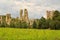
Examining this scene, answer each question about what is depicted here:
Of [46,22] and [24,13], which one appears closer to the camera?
[46,22]

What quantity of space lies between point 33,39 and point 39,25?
50.0 meters

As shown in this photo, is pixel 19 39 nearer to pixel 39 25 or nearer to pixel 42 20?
pixel 39 25

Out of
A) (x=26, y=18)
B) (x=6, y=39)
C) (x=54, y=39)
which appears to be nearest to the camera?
(x=6, y=39)

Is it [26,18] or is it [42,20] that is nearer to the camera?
[42,20]

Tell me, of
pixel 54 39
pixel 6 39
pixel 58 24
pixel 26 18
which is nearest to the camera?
pixel 6 39

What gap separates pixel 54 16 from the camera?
89500 mm

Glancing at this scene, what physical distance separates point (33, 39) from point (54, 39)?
2555mm

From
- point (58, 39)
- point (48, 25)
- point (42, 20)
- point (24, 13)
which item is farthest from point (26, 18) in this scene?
point (58, 39)

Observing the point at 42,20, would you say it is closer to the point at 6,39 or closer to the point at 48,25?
the point at 48,25

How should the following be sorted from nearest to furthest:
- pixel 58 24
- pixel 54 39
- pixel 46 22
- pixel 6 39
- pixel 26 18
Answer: pixel 6 39
pixel 54 39
pixel 58 24
pixel 46 22
pixel 26 18

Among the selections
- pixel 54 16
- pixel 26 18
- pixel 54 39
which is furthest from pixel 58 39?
pixel 26 18

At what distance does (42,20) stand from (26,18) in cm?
3073

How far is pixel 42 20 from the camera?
8012 cm

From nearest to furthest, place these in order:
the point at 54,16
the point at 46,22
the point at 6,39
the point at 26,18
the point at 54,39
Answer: the point at 6,39, the point at 54,39, the point at 46,22, the point at 54,16, the point at 26,18
